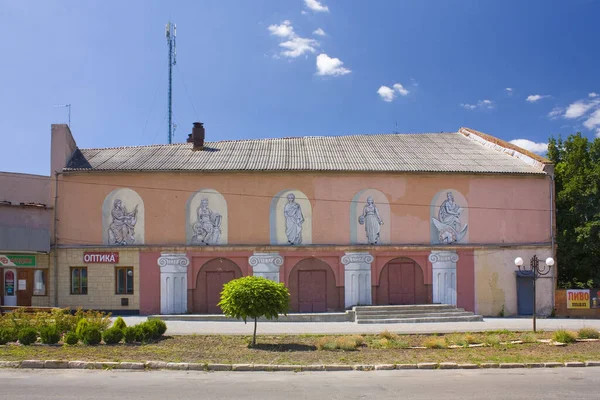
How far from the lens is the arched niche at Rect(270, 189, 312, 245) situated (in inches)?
1081

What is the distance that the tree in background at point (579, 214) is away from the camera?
31344 millimetres

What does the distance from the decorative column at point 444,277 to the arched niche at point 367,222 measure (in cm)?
270

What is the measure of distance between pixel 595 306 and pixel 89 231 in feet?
85.2

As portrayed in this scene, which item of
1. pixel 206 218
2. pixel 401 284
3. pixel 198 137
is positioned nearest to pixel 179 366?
pixel 206 218

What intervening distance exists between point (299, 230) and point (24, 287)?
13796 mm

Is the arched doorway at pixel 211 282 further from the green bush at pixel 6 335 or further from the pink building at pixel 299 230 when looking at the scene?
the green bush at pixel 6 335

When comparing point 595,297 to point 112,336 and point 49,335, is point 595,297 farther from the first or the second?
point 49,335

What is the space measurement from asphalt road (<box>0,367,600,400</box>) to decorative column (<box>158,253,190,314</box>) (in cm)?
1307

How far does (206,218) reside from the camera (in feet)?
89.7

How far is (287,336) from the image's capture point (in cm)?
1952

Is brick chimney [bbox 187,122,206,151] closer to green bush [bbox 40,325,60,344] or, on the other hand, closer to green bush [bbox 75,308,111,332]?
green bush [bbox 75,308,111,332]

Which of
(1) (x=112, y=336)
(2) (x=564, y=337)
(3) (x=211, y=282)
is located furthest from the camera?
(3) (x=211, y=282)

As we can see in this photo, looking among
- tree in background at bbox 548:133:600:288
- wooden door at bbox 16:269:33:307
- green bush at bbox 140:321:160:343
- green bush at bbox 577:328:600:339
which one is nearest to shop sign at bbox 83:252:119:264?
wooden door at bbox 16:269:33:307

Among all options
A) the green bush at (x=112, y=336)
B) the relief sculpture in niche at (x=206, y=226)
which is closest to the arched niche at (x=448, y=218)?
the relief sculpture in niche at (x=206, y=226)
